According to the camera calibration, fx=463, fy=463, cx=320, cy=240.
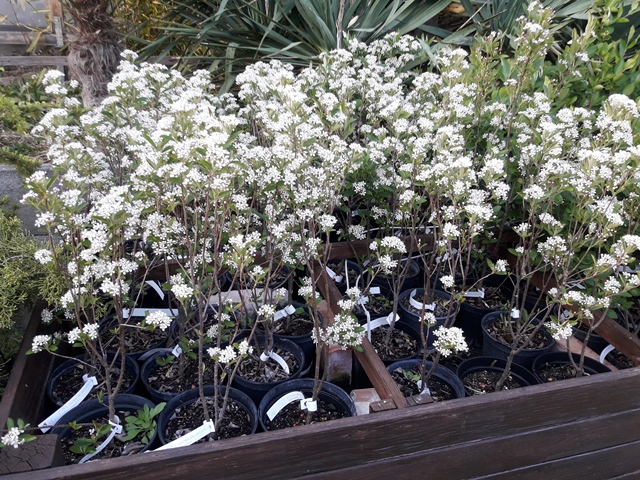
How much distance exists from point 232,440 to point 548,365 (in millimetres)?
1419

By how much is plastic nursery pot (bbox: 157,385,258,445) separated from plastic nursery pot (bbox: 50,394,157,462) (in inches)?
2.2

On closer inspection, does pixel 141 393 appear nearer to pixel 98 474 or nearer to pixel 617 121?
pixel 98 474

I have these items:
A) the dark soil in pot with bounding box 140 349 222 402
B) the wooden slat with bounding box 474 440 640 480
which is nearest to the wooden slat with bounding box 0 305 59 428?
the dark soil in pot with bounding box 140 349 222 402

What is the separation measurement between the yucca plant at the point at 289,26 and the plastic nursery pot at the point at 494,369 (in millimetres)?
2473

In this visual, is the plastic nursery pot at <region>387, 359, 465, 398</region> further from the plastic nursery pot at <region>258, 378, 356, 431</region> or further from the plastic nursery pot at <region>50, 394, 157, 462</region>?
the plastic nursery pot at <region>50, 394, 157, 462</region>

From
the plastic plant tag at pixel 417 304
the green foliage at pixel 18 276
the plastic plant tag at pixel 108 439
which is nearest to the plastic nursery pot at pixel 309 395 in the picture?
the plastic plant tag at pixel 108 439

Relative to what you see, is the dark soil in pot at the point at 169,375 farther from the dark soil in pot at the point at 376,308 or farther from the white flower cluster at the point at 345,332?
the dark soil in pot at the point at 376,308

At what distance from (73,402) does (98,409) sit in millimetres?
85

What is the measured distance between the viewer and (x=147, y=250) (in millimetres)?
2283

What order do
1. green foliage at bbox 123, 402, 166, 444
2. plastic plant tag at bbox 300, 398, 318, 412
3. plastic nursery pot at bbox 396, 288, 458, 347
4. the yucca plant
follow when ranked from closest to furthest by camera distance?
green foliage at bbox 123, 402, 166, 444 < plastic plant tag at bbox 300, 398, 318, 412 < plastic nursery pot at bbox 396, 288, 458, 347 < the yucca plant

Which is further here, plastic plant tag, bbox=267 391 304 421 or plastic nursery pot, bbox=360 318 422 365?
plastic nursery pot, bbox=360 318 422 365

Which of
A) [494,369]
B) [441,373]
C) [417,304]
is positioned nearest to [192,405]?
[441,373]

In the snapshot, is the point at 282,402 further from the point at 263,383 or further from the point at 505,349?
the point at 505,349

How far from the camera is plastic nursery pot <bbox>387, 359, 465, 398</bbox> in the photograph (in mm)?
1716
